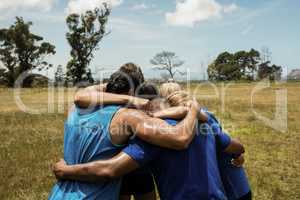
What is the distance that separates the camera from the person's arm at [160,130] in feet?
8.48

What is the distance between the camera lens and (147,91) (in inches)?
126

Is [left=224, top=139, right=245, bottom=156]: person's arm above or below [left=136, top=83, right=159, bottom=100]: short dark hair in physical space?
below

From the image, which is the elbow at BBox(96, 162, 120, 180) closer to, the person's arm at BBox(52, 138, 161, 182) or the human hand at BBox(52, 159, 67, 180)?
the person's arm at BBox(52, 138, 161, 182)

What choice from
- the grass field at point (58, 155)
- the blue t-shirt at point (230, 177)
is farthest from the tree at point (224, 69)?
the blue t-shirt at point (230, 177)

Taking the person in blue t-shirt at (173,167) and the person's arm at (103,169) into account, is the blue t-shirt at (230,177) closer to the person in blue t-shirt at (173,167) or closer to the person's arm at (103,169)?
the person in blue t-shirt at (173,167)

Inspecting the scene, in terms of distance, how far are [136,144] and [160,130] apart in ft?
0.58

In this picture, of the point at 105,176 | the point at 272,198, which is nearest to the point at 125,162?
the point at 105,176

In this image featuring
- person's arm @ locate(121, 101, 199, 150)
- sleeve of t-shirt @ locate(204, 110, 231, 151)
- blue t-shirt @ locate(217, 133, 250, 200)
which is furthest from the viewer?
blue t-shirt @ locate(217, 133, 250, 200)

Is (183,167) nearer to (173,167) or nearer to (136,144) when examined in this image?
(173,167)

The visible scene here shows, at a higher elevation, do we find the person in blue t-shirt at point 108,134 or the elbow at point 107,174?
the person in blue t-shirt at point 108,134

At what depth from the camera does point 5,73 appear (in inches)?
2154

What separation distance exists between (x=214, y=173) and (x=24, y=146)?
842cm

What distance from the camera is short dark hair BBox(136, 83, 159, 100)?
3.13 meters

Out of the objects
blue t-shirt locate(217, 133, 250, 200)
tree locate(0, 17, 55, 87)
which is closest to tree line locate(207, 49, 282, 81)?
tree locate(0, 17, 55, 87)
